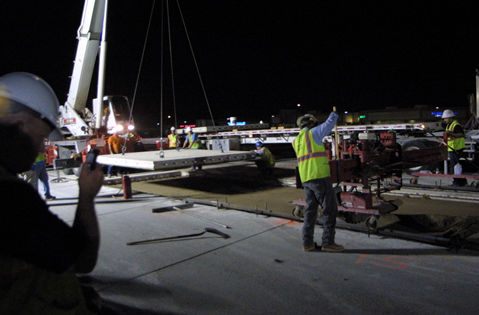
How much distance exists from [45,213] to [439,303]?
3.47 m

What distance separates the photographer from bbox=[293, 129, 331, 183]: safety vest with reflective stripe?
462 centimetres

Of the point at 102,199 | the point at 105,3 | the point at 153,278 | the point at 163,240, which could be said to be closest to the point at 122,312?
the point at 153,278

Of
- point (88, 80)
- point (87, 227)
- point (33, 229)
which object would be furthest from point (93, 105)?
point (33, 229)

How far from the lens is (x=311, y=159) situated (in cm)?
467

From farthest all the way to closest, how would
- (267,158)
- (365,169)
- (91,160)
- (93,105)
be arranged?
(93,105), (267,158), (365,169), (91,160)

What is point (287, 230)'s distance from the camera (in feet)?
18.6

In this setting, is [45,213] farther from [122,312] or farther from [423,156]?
[423,156]

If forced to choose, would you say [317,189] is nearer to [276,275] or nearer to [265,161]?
[276,275]

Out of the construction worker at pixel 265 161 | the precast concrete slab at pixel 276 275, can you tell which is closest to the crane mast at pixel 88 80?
the construction worker at pixel 265 161

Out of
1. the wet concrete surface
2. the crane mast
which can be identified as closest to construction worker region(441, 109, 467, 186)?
the wet concrete surface

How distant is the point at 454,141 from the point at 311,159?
21.0 feet

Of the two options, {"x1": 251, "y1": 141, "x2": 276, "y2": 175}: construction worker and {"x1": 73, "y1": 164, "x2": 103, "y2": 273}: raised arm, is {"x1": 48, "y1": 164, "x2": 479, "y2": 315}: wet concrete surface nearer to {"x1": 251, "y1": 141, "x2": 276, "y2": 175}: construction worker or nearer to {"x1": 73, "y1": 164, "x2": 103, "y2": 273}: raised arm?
{"x1": 73, "y1": 164, "x2": 103, "y2": 273}: raised arm

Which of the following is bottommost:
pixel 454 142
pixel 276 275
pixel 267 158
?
pixel 276 275

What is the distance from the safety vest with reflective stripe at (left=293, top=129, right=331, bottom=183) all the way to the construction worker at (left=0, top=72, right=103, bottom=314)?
11.5 ft
